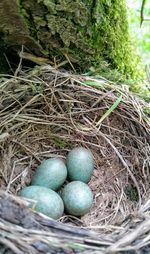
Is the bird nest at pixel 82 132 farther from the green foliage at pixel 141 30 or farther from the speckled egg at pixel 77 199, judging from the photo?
the green foliage at pixel 141 30

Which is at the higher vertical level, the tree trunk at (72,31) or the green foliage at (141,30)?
the tree trunk at (72,31)

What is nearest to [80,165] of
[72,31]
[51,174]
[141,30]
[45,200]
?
[51,174]

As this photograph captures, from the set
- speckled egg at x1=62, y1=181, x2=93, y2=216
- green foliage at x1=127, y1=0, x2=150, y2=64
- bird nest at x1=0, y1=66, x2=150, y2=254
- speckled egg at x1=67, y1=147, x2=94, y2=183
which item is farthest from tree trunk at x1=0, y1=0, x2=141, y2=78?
green foliage at x1=127, y1=0, x2=150, y2=64

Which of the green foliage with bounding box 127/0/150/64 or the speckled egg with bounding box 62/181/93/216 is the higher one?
the green foliage with bounding box 127/0/150/64

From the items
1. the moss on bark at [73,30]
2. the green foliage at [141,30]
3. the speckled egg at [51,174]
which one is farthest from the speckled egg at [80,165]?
the green foliage at [141,30]

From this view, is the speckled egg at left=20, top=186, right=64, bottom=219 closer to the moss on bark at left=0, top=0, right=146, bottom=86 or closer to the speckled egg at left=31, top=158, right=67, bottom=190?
the speckled egg at left=31, top=158, right=67, bottom=190

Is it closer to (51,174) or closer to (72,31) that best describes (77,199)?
(51,174)
